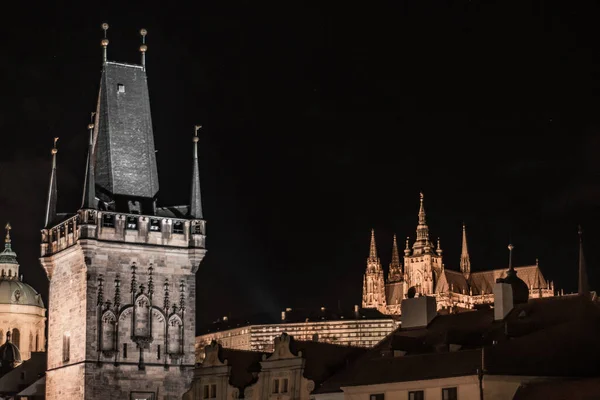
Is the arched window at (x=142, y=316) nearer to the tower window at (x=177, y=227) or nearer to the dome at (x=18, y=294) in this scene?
the tower window at (x=177, y=227)

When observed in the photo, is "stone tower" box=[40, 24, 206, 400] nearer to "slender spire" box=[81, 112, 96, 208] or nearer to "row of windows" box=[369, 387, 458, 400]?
"slender spire" box=[81, 112, 96, 208]

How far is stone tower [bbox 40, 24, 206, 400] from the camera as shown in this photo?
74.0m

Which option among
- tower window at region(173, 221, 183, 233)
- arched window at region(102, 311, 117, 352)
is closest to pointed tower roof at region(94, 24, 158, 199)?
tower window at region(173, 221, 183, 233)

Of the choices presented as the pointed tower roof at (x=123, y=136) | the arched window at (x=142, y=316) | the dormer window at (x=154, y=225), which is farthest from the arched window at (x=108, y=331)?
the pointed tower roof at (x=123, y=136)

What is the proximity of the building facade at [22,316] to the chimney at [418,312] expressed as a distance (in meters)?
93.5

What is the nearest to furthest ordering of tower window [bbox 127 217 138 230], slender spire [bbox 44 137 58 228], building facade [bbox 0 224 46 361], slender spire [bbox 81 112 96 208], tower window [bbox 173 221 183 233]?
slender spire [bbox 81 112 96 208]
tower window [bbox 127 217 138 230]
tower window [bbox 173 221 183 233]
slender spire [bbox 44 137 58 228]
building facade [bbox 0 224 46 361]

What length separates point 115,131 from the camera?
78.1 metres

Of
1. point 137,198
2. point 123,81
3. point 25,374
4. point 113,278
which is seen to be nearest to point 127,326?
point 113,278

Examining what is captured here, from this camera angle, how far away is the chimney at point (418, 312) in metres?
64.0

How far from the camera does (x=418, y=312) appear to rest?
64500 mm

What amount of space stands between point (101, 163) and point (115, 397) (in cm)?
1298

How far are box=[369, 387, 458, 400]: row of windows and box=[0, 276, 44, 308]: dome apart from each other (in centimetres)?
10946

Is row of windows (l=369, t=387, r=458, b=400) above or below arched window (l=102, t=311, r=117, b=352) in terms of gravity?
below

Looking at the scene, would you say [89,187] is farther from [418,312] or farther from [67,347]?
Answer: [418,312]
